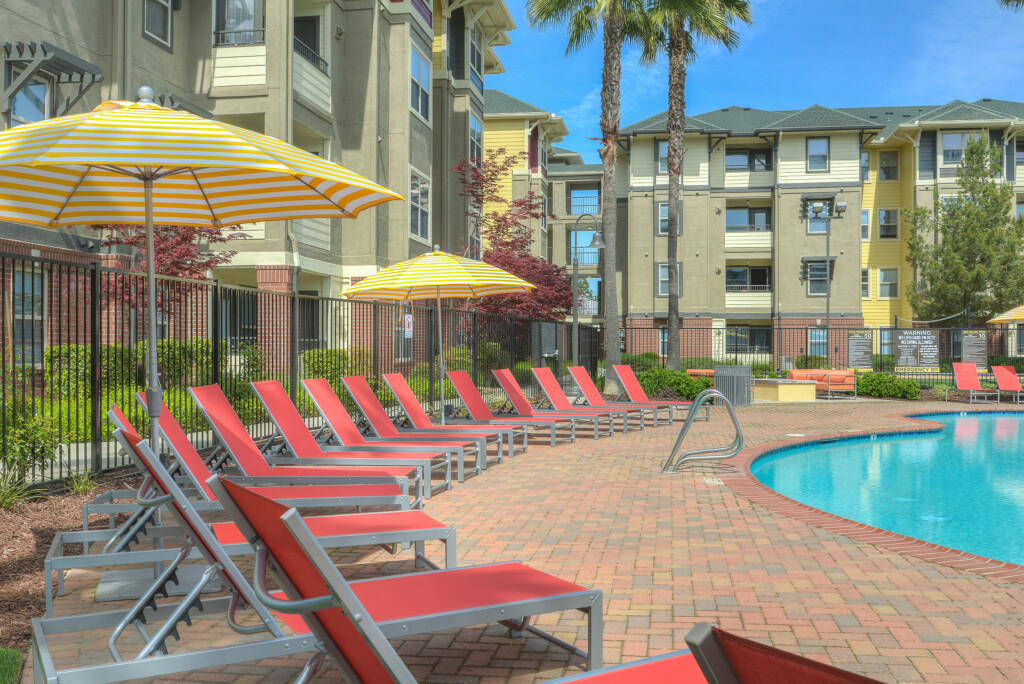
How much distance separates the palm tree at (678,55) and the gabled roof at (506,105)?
14165 millimetres

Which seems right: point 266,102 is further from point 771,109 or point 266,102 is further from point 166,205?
point 771,109

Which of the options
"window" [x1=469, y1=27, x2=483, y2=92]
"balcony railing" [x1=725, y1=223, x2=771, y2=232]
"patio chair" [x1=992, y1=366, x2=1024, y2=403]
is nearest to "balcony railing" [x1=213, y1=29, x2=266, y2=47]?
"window" [x1=469, y1=27, x2=483, y2=92]

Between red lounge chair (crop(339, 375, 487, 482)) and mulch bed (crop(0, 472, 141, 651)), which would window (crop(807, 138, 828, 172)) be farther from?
mulch bed (crop(0, 472, 141, 651))

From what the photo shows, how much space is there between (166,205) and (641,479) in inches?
221

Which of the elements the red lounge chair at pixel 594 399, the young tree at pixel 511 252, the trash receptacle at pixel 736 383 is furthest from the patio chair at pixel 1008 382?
the young tree at pixel 511 252

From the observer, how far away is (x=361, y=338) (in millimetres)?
14016

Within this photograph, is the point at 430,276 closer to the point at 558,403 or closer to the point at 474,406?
the point at 474,406

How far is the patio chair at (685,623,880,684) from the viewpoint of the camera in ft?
3.89

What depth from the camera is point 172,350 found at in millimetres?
9695

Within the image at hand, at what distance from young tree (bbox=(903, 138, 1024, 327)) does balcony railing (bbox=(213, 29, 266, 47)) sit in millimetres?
28271

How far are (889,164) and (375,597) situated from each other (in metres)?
44.8

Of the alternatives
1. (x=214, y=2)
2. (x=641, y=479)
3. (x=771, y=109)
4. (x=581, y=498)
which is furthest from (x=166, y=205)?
(x=771, y=109)

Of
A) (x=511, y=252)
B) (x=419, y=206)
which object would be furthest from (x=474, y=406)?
(x=511, y=252)

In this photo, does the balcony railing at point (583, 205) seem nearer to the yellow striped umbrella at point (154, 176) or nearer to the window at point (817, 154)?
the window at point (817, 154)
